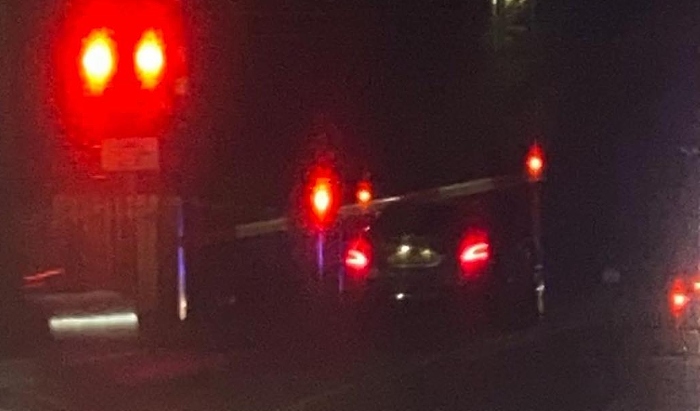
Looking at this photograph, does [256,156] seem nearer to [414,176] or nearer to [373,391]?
[414,176]

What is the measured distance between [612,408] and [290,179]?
664 inches

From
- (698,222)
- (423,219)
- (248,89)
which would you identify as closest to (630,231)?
(698,222)

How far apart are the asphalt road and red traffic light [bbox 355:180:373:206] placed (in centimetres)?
234

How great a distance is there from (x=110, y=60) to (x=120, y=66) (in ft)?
0.64

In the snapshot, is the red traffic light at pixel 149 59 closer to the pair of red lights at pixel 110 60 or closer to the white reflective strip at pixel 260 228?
the pair of red lights at pixel 110 60

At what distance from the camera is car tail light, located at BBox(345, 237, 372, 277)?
23906 millimetres

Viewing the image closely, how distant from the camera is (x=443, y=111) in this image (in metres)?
39.3

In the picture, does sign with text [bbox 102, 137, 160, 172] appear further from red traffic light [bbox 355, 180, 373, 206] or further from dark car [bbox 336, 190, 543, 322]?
red traffic light [bbox 355, 180, 373, 206]

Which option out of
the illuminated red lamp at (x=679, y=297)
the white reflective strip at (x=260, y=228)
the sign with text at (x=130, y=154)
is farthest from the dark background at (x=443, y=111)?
the sign with text at (x=130, y=154)

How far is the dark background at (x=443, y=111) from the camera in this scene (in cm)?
3241

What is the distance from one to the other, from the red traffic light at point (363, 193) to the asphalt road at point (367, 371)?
2.34 metres

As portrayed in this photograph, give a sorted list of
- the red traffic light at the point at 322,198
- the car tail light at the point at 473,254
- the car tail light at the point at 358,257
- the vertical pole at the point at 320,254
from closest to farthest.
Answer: the red traffic light at the point at 322,198, the vertical pole at the point at 320,254, the car tail light at the point at 358,257, the car tail light at the point at 473,254

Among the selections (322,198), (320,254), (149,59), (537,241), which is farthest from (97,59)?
(537,241)

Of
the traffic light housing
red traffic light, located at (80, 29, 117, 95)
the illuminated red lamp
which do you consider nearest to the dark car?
the illuminated red lamp
